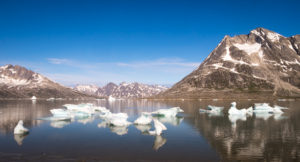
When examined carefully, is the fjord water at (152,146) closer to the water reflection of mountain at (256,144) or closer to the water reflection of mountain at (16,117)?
the water reflection of mountain at (256,144)

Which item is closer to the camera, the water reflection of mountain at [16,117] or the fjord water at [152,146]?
the fjord water at [152,146]

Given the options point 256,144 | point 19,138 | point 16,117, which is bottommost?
point 256,144

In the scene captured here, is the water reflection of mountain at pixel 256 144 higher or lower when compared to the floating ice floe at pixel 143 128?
lower

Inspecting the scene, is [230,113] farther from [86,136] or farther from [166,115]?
[86,136]

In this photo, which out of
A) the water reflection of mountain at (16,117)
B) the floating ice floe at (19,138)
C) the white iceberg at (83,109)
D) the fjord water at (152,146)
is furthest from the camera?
the white iceberg at (83,109)

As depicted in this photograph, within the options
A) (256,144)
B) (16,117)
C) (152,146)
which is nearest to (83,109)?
(16,117)

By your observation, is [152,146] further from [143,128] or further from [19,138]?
[19,138]

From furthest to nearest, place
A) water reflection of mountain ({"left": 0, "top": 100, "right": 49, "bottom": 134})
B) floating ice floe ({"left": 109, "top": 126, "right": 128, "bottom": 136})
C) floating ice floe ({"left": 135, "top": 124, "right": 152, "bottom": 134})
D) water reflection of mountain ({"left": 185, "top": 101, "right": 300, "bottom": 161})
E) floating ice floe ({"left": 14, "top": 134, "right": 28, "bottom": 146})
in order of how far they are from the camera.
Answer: water reflection of mountain ({"left": 0, "top": 100, "right": 49, "bottom": 134}) < floating ice floe ({"left": 135, "top": 124, "right": 152, "bottom": 134}) < floating ice floe ({"left": 109, "top": 126, "right": 128, "bottom": 136}) < floating ice floe ({"left": 14, "top": 134, "right": 28, "bottom": 146}) < water reflection of mountain ({"left": 185, "top": 101, "right": 300, "bottom": 161})

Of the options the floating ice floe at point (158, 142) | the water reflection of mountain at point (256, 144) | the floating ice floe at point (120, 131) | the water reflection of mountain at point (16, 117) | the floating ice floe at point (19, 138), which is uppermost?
the water reflection of mountain at point (16, 117)

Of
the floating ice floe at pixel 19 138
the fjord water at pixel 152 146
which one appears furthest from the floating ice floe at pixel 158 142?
the floating ice floe at pixel 19 138

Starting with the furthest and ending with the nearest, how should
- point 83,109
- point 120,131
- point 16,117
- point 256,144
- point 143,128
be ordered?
point 83,109 → point 16,117 → point 143,128 → point 120,131 → point 256,144

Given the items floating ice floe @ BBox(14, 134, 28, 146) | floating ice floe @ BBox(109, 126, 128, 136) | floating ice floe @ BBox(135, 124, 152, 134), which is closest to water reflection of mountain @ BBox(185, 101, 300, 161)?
floating ice floe @ BBox(135, 124, 152, 134)

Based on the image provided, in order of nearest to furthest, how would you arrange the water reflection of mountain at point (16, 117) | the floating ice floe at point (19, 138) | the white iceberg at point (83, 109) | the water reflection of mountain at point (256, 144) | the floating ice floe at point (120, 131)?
the water reflection of mountain at point (256, 144) → the floating ice floe at point (19, 138) → the floating ice floe at point (120, 131) → the water reflection of mountain at point (16, 117) → the white iceberg at point (83, 109)

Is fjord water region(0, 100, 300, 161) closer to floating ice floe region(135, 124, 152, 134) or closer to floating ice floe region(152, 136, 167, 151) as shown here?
floating ice floe region(152, 136, 167, 151)
